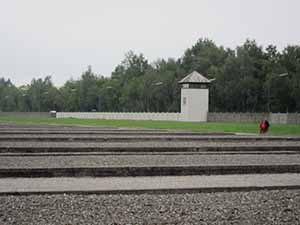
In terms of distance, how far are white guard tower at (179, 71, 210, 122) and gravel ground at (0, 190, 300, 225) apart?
192ft

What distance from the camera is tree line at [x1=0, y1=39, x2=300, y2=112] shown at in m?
72.2

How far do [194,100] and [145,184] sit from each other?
58.0 metres

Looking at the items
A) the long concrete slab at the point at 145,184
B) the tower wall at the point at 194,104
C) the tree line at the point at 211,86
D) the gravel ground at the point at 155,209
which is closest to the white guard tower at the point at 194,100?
the tower wall at the point at 194,104

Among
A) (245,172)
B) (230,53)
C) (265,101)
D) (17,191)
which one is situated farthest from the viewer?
(230,53)

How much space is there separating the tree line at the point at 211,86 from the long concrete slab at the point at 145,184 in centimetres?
5450

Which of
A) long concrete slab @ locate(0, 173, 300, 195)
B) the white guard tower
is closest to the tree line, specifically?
the white guard tower

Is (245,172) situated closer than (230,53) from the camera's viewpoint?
Yes

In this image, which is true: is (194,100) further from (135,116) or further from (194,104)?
(135,116)

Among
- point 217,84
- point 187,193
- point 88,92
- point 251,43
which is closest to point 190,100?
point 217,84

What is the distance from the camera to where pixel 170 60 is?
103000 mm

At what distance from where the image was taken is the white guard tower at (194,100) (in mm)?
67625

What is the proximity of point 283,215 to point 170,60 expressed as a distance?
96323 millimetres

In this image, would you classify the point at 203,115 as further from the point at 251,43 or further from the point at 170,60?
the point at 170,60

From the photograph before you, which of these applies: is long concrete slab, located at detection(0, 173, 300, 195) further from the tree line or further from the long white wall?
the long white wall
